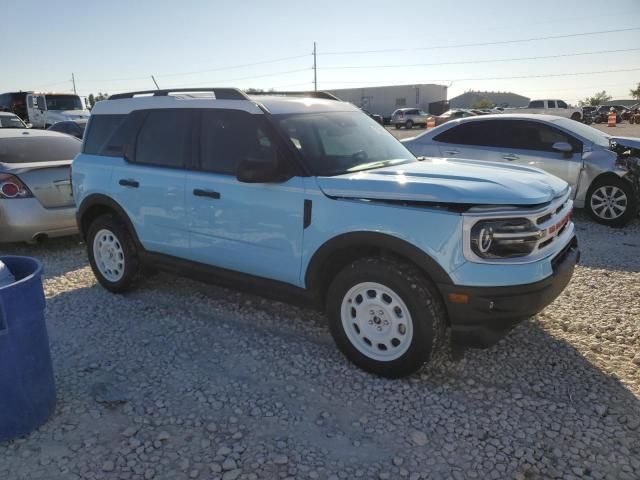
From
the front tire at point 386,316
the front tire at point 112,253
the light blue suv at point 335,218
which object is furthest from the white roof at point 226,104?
the front tire at point 386,316

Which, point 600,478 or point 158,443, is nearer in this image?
point 600,478

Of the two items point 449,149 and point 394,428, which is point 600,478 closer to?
point 394,428

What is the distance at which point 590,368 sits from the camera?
3.63 m

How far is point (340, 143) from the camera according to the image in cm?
410

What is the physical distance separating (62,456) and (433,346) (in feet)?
7.09

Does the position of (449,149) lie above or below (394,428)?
above

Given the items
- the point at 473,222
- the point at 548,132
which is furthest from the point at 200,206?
the point at 548,132

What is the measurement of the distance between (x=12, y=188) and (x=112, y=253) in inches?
86.0

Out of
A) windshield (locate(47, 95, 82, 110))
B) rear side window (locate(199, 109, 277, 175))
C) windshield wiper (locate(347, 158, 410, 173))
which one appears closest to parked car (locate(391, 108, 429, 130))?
windshield (locate(47, 95, 82, 110))

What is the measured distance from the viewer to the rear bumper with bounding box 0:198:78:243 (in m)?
6.32

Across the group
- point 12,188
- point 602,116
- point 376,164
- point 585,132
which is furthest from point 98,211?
point 602,116

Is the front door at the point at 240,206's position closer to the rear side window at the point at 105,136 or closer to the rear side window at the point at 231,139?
the rear side window at the point at 231,139

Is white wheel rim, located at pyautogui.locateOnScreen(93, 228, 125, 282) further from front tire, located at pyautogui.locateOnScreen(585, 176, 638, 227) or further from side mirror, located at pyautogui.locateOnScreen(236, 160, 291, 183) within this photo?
front tire, located at pyautogui.locateOnScreen(585, 176, 638, 227)

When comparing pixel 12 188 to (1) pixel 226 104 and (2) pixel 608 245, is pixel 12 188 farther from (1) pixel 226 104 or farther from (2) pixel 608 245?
(2) pixel 608 245
